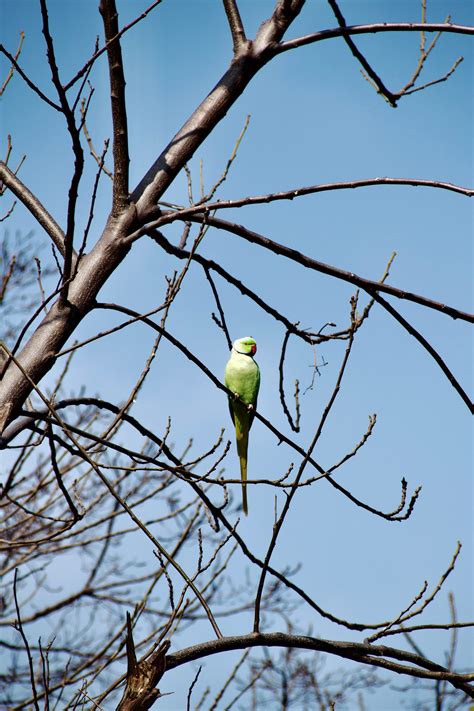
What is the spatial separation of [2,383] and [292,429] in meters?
1.28

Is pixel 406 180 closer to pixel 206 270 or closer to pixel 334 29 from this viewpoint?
pixel 334 29

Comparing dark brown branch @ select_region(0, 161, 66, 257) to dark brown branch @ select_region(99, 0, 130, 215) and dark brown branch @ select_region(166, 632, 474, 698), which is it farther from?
dark brown branch @ select_region(166, 632, 474, 698)

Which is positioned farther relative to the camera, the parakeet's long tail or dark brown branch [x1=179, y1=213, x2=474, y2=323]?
the parakeet's long tail

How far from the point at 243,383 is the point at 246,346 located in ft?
0.93

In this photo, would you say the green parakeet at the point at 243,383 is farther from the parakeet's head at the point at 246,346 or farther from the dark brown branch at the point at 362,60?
the dark brown branch at the point at 362,60

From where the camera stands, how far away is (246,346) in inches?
186

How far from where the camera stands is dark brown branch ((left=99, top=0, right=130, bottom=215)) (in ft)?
8.41

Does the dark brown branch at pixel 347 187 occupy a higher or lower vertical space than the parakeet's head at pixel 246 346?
lower

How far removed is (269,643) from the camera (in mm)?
2340

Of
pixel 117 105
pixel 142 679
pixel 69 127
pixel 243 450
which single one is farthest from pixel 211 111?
pixel 243 450

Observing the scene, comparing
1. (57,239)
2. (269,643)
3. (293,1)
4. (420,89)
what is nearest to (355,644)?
(269,643)

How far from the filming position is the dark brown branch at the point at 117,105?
101 inches

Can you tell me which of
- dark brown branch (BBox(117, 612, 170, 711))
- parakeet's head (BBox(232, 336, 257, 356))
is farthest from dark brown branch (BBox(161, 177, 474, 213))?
parakeet's head (BBox(232, 336, 257, 356))

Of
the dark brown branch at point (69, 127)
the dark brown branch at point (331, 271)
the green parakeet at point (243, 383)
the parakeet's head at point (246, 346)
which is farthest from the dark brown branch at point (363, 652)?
the parakeet's head at point (246, 346)
